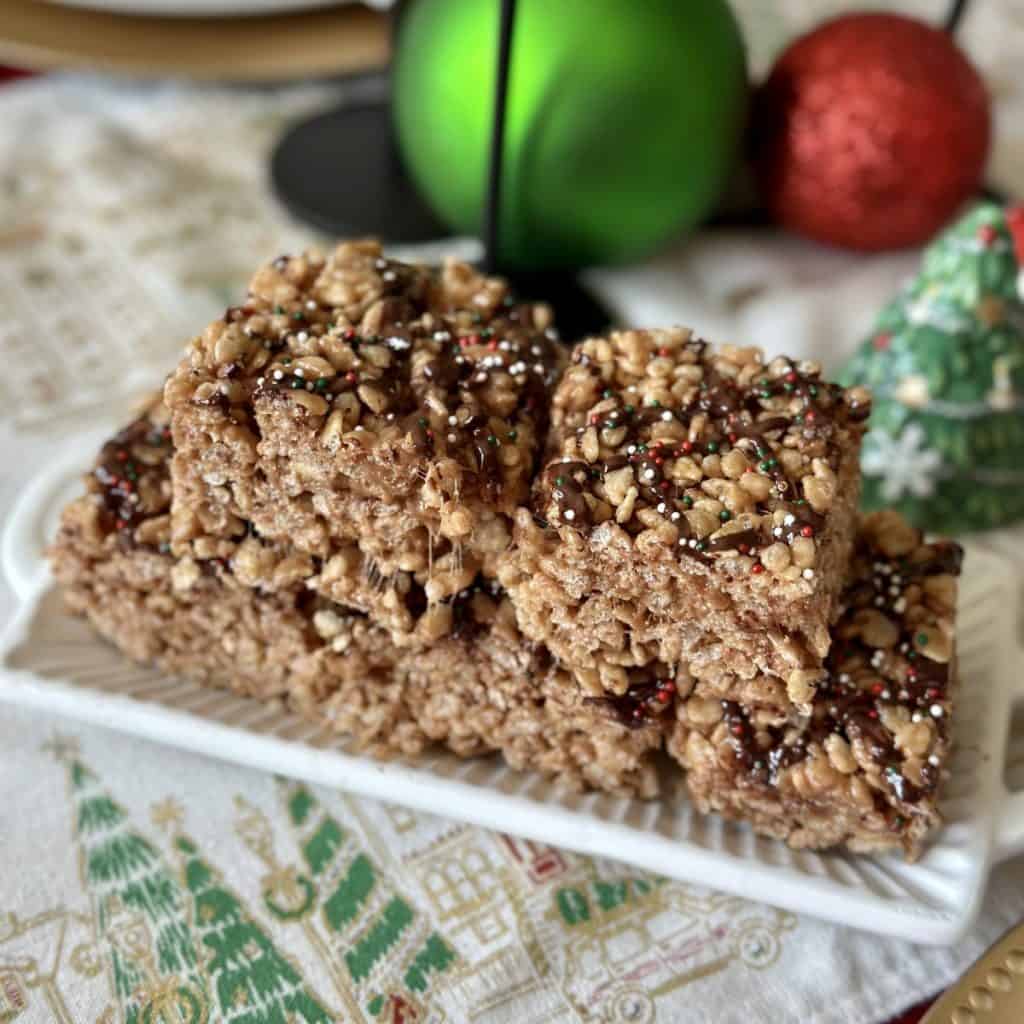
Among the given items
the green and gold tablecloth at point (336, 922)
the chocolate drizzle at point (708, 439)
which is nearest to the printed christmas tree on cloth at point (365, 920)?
the green and gold tablecloth at point (336, 922)

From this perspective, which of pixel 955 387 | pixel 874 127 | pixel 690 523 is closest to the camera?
pixel 690 523

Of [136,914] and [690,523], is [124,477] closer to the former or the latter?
[136,914]

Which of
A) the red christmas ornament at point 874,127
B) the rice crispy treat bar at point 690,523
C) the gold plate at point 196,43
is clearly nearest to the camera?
the rice crispy treat bar at point 690,523

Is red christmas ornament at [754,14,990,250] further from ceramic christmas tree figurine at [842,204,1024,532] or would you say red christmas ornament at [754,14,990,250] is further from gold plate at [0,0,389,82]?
gold plate at [0,0,389,82]

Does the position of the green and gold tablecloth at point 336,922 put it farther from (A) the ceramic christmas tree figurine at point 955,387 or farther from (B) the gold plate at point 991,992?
(A) the ceramic christmas tree figurine at point 955,387

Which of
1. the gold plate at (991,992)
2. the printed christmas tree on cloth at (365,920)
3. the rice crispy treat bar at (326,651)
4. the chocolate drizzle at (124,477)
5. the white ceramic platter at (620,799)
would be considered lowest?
the printed christmas tree on cloth at (365,920)

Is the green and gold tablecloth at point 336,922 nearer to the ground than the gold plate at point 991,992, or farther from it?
nearer to the ground

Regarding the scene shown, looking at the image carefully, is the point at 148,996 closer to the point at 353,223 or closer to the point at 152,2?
the point at 353,223

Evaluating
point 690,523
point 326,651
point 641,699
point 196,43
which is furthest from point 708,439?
point 196,43
